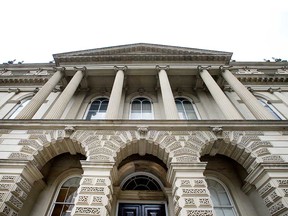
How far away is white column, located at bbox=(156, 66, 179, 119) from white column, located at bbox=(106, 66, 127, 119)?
2358 millimetres

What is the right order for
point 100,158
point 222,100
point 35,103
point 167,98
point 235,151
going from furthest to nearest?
point 167,98, point 222,100, point 35,103, point 235,151, point 100,158

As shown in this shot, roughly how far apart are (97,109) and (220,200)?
846 cm

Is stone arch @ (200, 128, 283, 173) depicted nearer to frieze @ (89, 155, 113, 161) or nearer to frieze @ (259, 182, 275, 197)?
frieze @ (259, 182, 275, 197)

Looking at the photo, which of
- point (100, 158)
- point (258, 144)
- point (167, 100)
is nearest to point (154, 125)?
point (167, 100)

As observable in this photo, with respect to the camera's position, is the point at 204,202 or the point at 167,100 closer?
the point at 204,202

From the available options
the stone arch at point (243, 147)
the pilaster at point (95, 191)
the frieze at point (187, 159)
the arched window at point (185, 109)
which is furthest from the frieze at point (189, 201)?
the arched window at point (185, 109)

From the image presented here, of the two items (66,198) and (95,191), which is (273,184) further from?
(66,198)

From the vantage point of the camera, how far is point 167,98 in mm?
9430

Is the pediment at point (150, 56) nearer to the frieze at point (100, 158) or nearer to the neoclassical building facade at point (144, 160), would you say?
the neoclassical building facade at point (144, 160)

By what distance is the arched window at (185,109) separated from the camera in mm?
11164

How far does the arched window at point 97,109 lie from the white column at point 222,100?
6669 mm

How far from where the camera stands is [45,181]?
7598mm

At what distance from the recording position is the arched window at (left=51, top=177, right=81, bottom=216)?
23.1 feet

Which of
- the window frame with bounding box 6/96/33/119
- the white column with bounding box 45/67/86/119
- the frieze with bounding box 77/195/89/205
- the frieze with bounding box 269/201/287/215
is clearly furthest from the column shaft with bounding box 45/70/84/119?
the frieze with bounding box 269/201/287/215
